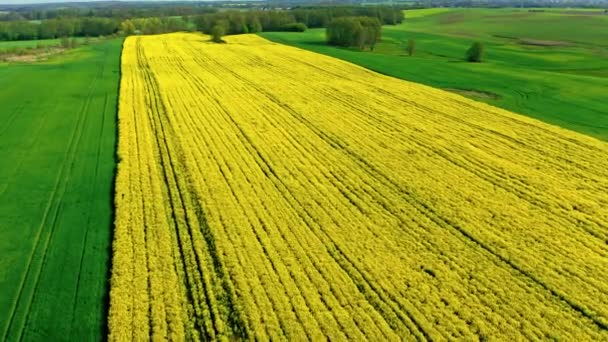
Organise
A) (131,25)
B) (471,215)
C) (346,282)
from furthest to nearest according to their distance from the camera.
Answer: (131,25)
(471,215)
(346,282)

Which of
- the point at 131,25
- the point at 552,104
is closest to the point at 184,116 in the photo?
the point at 552,104

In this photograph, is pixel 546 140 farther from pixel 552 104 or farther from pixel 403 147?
pixel 552 104

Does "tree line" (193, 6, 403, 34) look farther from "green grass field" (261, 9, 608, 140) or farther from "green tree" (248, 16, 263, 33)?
"green grass field" (261, 9, 608, 140)

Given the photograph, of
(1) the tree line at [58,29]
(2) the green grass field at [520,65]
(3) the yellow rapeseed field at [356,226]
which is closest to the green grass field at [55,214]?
(3) the yellow rapeseed field at [356,226]

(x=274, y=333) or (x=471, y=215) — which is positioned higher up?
(x=471, y=215)

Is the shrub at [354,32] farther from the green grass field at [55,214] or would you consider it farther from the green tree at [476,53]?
the green grass field at [55,214]

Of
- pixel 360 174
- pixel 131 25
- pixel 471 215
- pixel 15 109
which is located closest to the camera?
pixel 471 215
